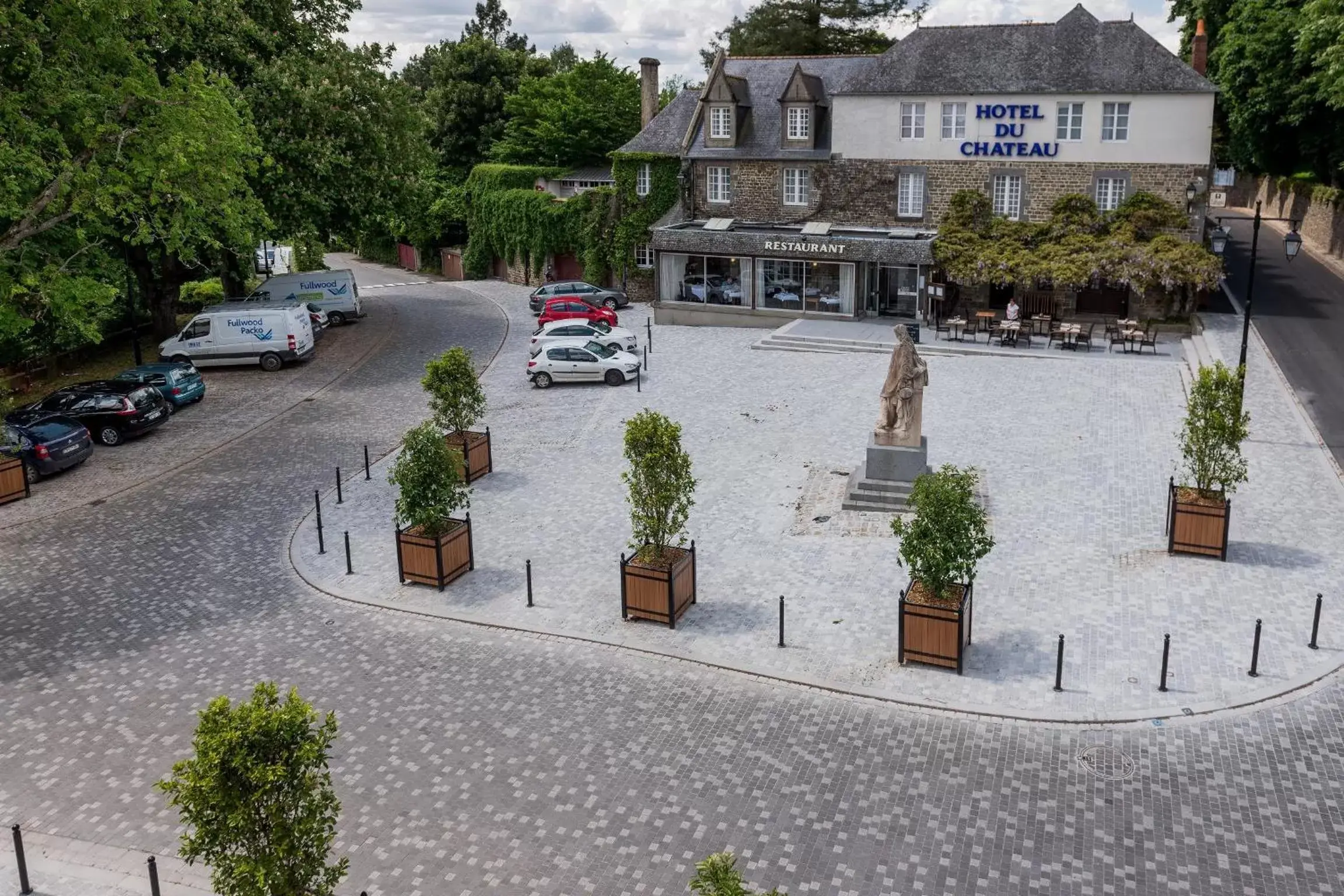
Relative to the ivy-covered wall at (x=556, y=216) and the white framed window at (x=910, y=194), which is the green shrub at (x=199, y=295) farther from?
the white framed window at (x=910, y=194)

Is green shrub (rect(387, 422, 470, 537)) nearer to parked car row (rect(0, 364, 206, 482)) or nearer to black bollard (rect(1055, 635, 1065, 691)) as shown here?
black bollard (rect(1055, 635, 1065, 691))

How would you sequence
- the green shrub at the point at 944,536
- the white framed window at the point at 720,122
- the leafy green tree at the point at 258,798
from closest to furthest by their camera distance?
the leafy green tree at the point at 258,798 < the green shrub at the point at 944,536 < the white framed window at the point at 720,122

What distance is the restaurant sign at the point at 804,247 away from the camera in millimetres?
37312

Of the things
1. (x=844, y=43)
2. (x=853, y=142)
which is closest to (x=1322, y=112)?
(x=853, y=142)

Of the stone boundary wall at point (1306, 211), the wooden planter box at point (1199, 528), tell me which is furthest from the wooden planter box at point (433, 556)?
the stone boundary wall at point (1306, 211)

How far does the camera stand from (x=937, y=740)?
12742 millimetres

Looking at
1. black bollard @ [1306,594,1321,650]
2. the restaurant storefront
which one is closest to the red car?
the restaurant storefront

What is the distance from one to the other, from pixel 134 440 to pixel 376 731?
53.4 feet

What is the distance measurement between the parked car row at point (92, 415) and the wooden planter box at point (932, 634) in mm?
17798

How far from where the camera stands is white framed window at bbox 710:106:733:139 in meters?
41.4

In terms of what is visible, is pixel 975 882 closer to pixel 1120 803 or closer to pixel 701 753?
pixel 1120 803

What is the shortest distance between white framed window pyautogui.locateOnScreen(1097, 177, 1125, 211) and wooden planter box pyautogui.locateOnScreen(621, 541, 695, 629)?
25.5m

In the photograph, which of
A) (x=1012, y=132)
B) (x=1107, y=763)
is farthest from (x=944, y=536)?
(x=1012, y=132)

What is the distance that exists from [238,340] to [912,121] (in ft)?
74.4
